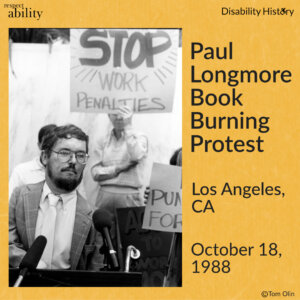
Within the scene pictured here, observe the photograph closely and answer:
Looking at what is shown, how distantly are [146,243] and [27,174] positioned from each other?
1249 mm

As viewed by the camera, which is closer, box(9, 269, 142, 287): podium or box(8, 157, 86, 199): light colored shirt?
box(9, 269, 142, 287): podium

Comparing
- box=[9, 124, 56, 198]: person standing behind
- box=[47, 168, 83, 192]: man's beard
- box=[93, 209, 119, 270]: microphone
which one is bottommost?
box=[93, 209, 119, 270]: microphone

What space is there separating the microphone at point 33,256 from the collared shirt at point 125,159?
30.9 inches

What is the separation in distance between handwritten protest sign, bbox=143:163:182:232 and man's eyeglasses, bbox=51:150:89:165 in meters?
0.63

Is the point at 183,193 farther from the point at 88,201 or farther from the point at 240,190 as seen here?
the point at 88,201

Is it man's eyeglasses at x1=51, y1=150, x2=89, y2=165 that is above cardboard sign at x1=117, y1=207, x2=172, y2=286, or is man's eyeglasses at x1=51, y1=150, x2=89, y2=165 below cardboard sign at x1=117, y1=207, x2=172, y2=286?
above

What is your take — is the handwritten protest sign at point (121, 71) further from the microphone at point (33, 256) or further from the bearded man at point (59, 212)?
the microphone at point (33, 256)

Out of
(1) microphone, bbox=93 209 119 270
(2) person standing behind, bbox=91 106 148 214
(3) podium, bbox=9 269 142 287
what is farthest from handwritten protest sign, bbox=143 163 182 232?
(3) podium, bbox=9 269 142 287

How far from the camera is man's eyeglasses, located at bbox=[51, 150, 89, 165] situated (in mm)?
6062

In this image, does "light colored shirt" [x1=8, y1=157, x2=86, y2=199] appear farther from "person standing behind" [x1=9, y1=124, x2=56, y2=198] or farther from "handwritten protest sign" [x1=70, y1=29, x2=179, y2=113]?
"handwritten protest sign" [x1=70, y1=29, x2=179, y2=113]

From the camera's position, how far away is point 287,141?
235 inches

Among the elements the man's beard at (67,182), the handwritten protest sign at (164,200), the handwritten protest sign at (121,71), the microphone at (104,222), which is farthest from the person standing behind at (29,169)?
the handwritten protest sign at (164,200)

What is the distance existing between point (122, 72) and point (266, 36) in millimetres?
1336

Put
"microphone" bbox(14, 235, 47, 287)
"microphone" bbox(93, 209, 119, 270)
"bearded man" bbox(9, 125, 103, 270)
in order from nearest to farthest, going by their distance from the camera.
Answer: "microphone" bbox(14, 235, 47, 287)
"microphone" bbox(93, 209, 119, 270)
"bearded man" bbox(9, 125, 103, 270)
